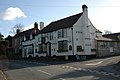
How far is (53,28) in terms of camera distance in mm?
61844

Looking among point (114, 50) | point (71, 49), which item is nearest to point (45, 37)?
point (71, 49)

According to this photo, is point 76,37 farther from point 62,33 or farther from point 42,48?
point 42,48

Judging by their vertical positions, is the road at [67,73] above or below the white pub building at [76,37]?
below

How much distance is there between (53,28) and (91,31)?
1016 cm

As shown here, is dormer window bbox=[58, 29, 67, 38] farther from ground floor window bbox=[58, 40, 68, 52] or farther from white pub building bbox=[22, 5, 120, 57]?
ground floor window bbox=[58, 40, 68, 52]

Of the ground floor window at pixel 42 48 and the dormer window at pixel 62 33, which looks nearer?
the dormer window at pixel 62 33

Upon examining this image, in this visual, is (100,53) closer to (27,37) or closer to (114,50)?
(114,50)

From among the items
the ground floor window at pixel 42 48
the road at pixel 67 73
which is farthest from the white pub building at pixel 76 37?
the road at pixel 67 73

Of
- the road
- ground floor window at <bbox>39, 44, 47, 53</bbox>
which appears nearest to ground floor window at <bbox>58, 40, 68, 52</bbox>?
ground floor window at <bbox>39, 44, 47, 53</bbox>

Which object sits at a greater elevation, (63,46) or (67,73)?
(63,46)

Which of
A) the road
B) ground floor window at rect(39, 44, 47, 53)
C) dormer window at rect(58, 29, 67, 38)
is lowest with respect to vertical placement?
the road

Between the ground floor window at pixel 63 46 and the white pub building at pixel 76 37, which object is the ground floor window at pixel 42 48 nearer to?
the white pub building at pixel 76 37

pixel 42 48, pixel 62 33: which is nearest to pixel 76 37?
A: pixel 62 33

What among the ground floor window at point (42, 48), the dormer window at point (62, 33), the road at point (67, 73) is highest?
the dormer window at point (62, 33)
